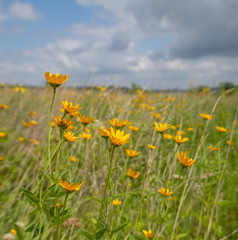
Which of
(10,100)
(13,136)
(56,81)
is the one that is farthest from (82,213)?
(10,100)

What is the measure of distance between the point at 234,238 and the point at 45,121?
2.38 metres

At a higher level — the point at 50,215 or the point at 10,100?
the point at 10,100

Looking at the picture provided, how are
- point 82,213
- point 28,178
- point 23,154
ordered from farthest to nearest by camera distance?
1. point 23,154
2. point 28,178
3. point 82,213

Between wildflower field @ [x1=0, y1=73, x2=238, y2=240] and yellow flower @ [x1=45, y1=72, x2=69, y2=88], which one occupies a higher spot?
yellow flower @ [x1=45, y1=72, x2=69, y2=88]

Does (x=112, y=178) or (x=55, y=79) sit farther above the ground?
(x=55, y=79)

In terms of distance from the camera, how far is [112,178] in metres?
1.52

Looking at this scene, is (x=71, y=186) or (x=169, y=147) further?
(x=169, y=147)

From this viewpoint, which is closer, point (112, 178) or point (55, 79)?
point (55, 79)

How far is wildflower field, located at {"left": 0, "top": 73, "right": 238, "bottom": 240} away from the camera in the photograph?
819 millimetres

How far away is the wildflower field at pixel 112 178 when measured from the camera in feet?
2.69

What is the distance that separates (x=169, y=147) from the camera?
8.02 feet

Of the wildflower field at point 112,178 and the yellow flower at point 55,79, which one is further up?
the yellow flower at point 55,79

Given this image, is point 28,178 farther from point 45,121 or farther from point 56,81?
point 56,81

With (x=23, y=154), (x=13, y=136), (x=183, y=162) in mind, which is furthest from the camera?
(x=13, y=136)
